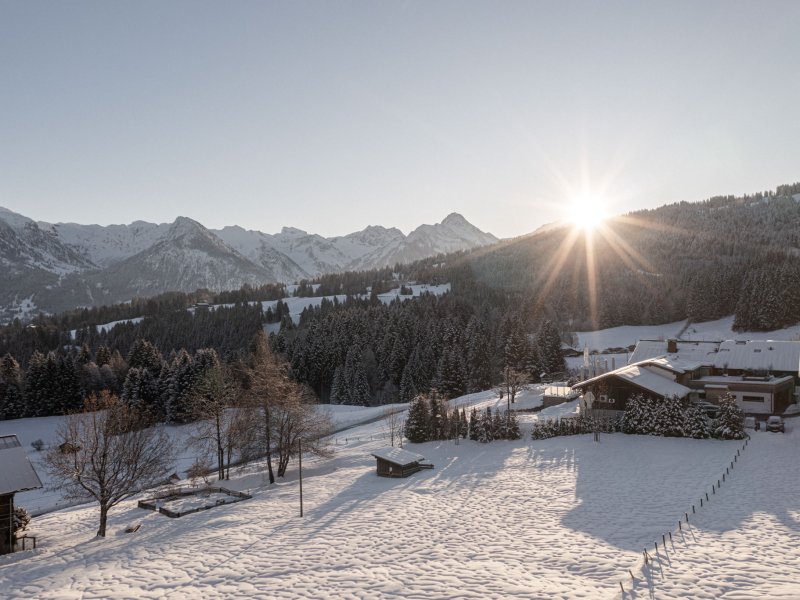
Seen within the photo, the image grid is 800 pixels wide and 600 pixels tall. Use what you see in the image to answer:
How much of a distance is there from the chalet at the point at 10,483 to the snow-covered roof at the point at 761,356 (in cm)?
5604

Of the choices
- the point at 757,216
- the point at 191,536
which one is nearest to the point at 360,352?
the point at 191,536

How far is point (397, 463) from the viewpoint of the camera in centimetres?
3616

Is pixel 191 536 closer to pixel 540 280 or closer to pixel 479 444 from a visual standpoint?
pixel 479 444

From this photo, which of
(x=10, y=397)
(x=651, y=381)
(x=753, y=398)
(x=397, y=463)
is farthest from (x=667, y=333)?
(x=10, y=397)

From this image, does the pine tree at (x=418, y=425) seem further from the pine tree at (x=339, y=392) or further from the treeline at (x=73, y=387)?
the pine tree at (x=339, y=392)

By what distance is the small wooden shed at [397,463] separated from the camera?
119ft

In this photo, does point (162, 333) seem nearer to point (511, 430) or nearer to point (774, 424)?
point (511, 430)

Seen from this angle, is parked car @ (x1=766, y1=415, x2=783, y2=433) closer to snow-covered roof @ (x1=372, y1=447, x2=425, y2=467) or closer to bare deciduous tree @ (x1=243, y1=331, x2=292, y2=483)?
snow-covered roof @ (x1=372, y1=447, x2=425, y2=467)

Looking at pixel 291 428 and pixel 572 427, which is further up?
pixel 291 428

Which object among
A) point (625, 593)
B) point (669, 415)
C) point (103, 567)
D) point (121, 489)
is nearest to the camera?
point (625, 593)

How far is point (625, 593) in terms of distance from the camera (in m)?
14.7

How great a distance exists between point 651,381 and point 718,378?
8.57 metres

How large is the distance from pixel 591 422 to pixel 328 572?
31337 mm

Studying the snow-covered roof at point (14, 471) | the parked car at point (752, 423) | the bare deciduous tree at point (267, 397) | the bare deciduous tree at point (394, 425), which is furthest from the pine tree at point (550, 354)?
the snow-covered roof at point (14, 471)
